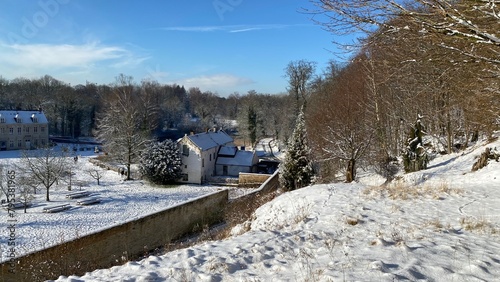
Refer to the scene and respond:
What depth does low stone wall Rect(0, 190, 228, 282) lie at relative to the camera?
771 cm

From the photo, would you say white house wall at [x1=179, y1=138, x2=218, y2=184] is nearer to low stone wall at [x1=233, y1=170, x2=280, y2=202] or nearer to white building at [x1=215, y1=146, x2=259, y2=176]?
white building at [x1=215, y1=146, x2=259, y2=176]

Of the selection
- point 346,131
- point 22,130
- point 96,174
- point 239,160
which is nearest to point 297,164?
point 346,131

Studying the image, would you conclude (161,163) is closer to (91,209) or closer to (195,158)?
(195,158)

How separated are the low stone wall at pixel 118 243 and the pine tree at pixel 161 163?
1249 centimetres

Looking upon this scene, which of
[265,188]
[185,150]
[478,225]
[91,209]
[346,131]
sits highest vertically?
[346,131]

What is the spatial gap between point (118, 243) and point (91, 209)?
36.0 feet

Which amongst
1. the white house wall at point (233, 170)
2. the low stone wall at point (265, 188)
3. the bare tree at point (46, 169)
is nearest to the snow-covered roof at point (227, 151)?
the white house wall at point (233, 170)

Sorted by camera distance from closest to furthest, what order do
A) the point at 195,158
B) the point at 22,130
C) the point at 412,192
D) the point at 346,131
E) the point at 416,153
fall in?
the point at 412,192 → the point at 416,153 → the point at 346,131 → the point at 195,158 → the point at 22,130

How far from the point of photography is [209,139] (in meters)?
33.1

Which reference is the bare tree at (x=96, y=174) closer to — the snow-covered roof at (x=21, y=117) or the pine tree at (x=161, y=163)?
the pine tree at (x=161, y=163)

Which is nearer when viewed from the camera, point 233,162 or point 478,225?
point 478,225

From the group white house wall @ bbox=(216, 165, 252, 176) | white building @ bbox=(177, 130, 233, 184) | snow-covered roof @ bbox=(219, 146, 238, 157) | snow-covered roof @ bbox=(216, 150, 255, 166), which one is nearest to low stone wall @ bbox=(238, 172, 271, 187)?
white building @ bbox=(177, 130, 233, 184)

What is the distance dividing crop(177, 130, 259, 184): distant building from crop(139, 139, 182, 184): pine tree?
4.02ft

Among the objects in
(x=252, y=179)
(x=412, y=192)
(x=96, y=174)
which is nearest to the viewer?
(x=412, y=192)
